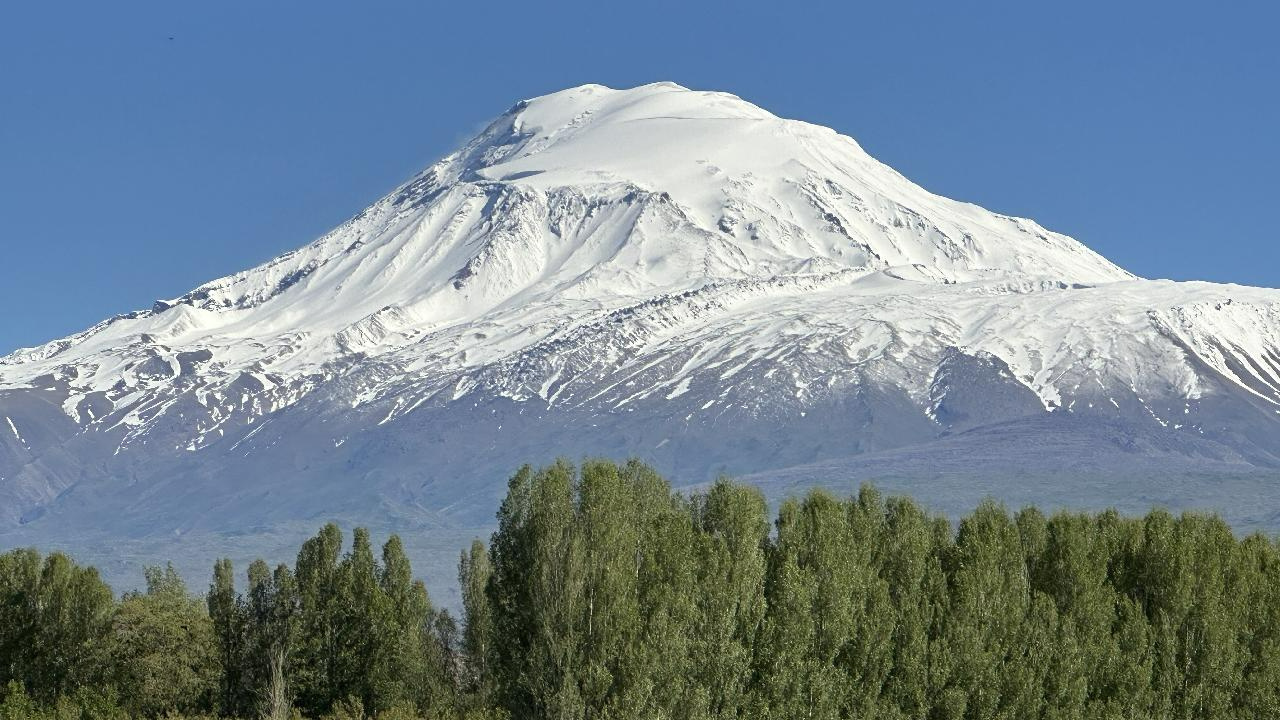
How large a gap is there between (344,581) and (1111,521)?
36778 mm

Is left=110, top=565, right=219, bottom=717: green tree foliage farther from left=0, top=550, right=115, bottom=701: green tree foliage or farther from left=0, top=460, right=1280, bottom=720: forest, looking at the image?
left=0, top=550, right=115, bottom=701: green tree foliage

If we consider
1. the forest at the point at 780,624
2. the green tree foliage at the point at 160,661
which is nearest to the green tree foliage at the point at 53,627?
the forest at the point at 780,624

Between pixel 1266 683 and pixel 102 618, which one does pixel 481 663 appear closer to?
pixel 102 618

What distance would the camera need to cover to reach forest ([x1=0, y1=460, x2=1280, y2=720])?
54.2 metres

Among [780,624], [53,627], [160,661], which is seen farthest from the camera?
[53,627]

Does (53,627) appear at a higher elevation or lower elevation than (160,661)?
higher

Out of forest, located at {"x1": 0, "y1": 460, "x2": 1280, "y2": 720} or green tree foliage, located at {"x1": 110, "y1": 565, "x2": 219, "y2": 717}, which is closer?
forest, located at {"x1": 0, "y1": 460, "x2": 1280, "y2": 720}

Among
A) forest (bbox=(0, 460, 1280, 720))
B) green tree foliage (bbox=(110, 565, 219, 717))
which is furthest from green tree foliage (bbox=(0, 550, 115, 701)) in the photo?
green tree foliage (bbox=(110, 565, 219, 717))

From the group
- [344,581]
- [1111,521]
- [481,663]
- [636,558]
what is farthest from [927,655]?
[344,581]

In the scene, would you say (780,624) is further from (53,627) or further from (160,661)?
(53,627)

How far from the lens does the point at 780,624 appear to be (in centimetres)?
5731

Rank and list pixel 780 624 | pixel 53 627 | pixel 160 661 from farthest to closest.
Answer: pixel 53 627, pixel 160 661, pixel 780 624

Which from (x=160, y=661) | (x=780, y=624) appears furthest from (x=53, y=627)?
(x=780, y=624)

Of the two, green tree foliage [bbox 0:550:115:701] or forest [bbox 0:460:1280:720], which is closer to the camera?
forest [bbox 0:460:1280:720]
